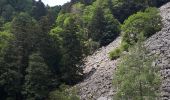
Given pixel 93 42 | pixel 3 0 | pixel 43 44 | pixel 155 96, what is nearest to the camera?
pixel 155 96

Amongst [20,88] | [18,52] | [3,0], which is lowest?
[20,88]

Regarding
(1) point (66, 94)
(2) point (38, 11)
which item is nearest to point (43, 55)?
(1) point (66, 94)

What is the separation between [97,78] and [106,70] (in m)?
2.80

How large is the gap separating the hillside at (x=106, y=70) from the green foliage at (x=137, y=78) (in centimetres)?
1475

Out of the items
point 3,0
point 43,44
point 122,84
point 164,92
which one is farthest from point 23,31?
point 3,0

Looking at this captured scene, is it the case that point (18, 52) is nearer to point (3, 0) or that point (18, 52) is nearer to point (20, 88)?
point (20, 88)

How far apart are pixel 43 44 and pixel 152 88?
131 feet

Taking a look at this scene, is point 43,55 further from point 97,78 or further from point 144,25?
point 144,25

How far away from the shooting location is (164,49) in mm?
75062

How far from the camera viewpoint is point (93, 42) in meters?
105

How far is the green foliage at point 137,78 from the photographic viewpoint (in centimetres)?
4459

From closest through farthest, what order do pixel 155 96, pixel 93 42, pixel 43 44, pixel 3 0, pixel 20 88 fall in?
pixel 155 96 < pixel 20 88 < pixel 43 44 < pixel 93 42 < pixel 3 0

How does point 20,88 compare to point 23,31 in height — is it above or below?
below

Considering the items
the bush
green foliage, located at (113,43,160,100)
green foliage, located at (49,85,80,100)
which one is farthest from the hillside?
green foliage, located at (113,43,160,100)
